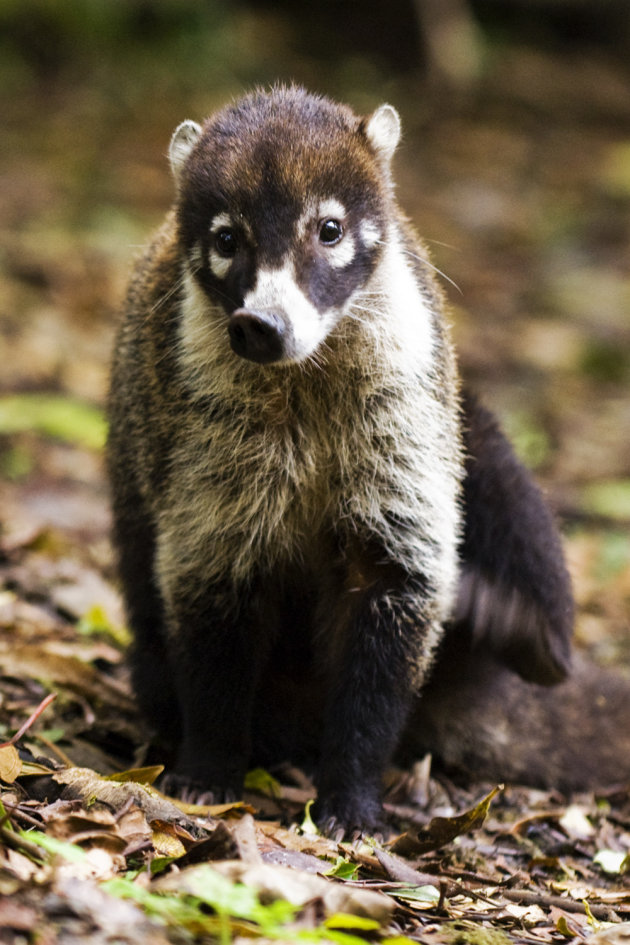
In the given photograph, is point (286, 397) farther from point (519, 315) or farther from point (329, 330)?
point (519, 315)

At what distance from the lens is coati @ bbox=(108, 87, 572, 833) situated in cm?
486

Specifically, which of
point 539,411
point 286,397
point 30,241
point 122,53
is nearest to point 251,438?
point 286,397

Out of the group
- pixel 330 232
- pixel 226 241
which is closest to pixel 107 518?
pixel 226 241

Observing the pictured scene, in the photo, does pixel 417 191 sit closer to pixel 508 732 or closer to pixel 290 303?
pixel 508 732

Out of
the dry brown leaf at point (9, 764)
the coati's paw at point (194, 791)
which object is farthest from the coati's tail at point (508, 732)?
the dry brown leaf at point (9, 764)

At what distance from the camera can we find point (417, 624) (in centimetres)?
518

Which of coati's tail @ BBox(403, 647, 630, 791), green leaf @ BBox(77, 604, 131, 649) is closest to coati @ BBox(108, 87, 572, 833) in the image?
coati's tail @ BBox(403, 647, 630, 791)

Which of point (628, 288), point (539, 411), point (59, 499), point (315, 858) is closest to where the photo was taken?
point (315, 858)

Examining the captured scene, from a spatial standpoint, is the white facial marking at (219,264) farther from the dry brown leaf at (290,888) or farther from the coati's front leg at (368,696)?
the dry brown leaf at (290,888)

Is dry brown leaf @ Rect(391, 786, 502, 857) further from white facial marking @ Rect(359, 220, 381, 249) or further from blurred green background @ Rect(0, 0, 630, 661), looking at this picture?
blurred green background @ Rect(0, 0, 630, 661)

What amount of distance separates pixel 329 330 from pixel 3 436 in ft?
17.7

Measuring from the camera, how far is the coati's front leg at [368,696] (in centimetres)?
508

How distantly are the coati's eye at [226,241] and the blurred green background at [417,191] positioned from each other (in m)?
3.52

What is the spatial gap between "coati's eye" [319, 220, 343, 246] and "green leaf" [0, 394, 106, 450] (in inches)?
187
